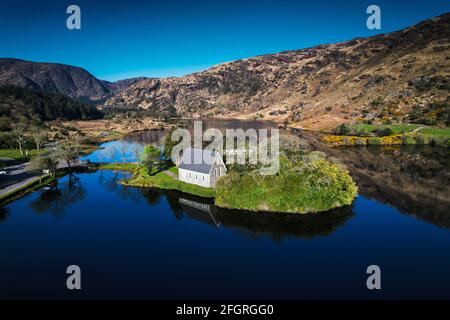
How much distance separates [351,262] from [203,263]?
50.8 ft

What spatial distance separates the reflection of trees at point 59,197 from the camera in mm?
48331

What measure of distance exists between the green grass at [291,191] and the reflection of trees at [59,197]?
25463 millimetres

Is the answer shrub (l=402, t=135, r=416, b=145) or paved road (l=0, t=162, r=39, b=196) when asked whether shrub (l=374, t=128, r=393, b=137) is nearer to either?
shrub (l=402, t=135, r=416, b=145)

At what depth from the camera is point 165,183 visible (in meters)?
57.5

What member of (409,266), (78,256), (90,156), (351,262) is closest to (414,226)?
(409,266)

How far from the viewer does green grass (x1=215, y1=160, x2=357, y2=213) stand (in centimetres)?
4447

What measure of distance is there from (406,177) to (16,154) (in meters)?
101

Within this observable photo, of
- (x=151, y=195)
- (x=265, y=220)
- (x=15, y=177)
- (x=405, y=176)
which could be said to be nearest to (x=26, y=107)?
(x=15, y=177)

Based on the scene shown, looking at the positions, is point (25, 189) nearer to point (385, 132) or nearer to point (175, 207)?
point (175, 207)

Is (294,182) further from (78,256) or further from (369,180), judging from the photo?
(78,256)

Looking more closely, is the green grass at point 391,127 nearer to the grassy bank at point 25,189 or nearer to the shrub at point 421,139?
the shrub at point 421,139

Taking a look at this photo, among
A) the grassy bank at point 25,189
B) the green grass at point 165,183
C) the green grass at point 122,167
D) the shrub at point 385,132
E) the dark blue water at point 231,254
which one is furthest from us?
the shrub at point 385,132

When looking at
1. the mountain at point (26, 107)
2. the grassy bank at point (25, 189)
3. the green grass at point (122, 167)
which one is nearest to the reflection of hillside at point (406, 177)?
the green grass at point (122, 167)

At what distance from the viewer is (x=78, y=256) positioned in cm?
3319
